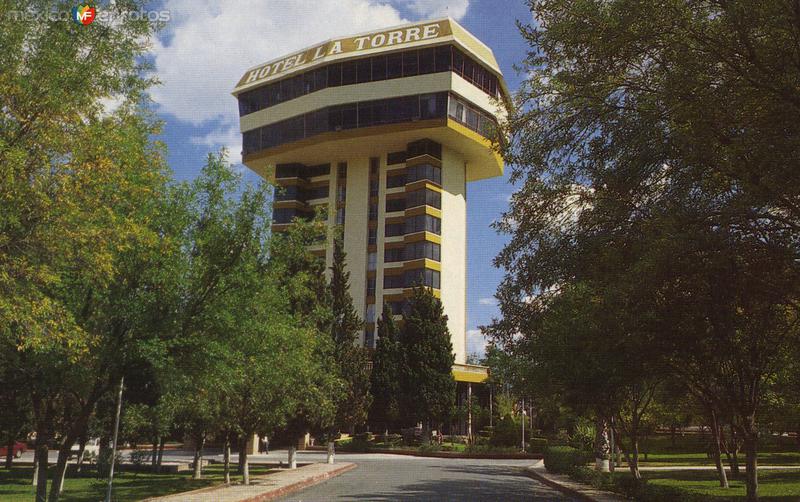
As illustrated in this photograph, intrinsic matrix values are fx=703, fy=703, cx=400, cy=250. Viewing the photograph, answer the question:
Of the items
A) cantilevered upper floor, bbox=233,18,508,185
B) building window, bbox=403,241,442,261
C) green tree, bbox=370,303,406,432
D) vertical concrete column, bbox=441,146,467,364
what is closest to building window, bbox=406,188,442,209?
Answer: vertical concrete column, bbox=441,146,467,364

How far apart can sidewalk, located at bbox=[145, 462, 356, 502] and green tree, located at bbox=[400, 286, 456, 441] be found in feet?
93.6

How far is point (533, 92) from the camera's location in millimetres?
14398

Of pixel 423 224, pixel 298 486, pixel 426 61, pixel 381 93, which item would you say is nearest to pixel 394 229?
pixel 423 224

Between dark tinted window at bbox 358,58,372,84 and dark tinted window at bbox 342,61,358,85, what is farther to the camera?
dark tinted window at bbox 342,61,358,85

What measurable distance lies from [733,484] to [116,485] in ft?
79.1

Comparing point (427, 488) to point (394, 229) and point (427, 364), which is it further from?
point (394, 229)

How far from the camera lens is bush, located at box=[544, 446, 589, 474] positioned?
1222 inches

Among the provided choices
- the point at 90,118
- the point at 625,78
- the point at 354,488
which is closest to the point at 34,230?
the point at 90,118

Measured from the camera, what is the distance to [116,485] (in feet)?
88.8

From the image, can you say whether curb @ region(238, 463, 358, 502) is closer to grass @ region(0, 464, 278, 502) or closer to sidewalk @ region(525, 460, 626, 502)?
grass @ region(0, 464, 278, 502)

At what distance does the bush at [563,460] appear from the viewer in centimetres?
3103

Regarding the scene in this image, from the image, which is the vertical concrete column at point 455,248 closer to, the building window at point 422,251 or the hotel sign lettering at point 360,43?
the building window at point 422,251

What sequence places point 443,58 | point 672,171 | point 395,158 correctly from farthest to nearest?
1. point 395,158
2. point 443,58
3. point 672,171

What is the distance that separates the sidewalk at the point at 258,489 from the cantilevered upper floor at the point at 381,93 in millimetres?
52364
